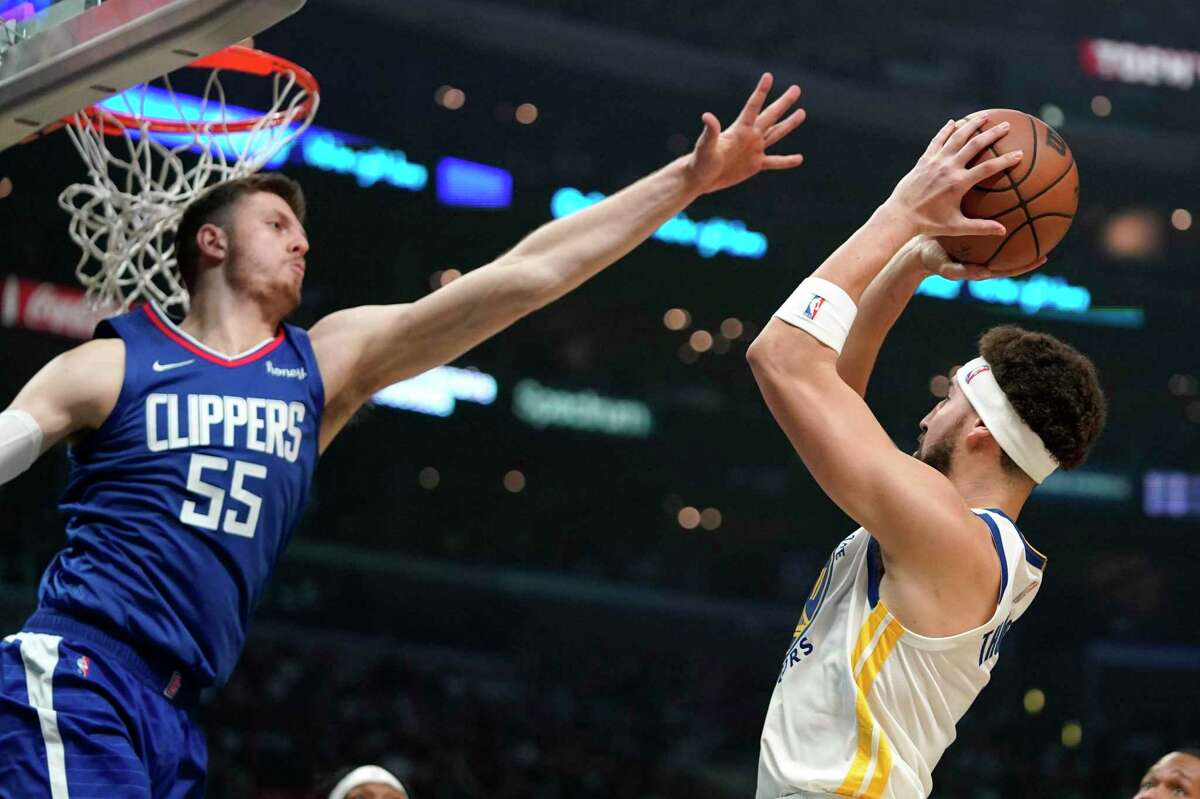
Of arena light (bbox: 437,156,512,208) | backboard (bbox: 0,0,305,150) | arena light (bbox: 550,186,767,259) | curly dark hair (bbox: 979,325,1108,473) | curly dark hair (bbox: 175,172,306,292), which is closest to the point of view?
backboard (bbox: 0,0,305,150)

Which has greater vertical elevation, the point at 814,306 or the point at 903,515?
the point at 814,306

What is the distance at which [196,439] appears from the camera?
331 cm

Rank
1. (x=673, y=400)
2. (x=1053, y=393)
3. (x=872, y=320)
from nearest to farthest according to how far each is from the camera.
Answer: (x=1053, y=393), (x=872, y=320), (x=673, y=400)

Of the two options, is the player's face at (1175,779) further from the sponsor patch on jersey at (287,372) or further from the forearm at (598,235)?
the sponsor patch on jersey at (287,372)

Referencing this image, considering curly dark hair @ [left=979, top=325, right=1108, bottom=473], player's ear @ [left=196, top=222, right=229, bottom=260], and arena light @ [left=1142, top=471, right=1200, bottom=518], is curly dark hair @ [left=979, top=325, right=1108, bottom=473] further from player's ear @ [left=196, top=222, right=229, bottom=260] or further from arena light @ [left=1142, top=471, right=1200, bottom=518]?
arena light @ [left=1142, top=471, right=1200, bottom=518]

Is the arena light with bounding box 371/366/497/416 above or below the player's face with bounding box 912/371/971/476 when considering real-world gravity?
below

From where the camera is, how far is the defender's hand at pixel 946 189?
2975 millimetres

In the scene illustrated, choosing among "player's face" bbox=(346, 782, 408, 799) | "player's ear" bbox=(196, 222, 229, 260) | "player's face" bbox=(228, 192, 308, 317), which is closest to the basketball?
"player's face" bbox=(228, 192, 308, 317)

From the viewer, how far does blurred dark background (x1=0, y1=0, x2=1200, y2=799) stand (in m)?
16.7

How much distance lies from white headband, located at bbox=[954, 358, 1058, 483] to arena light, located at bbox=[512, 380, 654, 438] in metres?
15.9

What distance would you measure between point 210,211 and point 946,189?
1.88 m

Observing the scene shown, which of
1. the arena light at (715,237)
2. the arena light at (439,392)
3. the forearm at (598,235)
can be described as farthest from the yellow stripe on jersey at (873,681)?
the arena light at (715,237)

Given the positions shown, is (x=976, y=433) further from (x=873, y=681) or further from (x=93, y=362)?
(x=93, y=362)

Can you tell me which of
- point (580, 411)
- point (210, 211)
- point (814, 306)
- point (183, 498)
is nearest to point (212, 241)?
point (210, 211)
